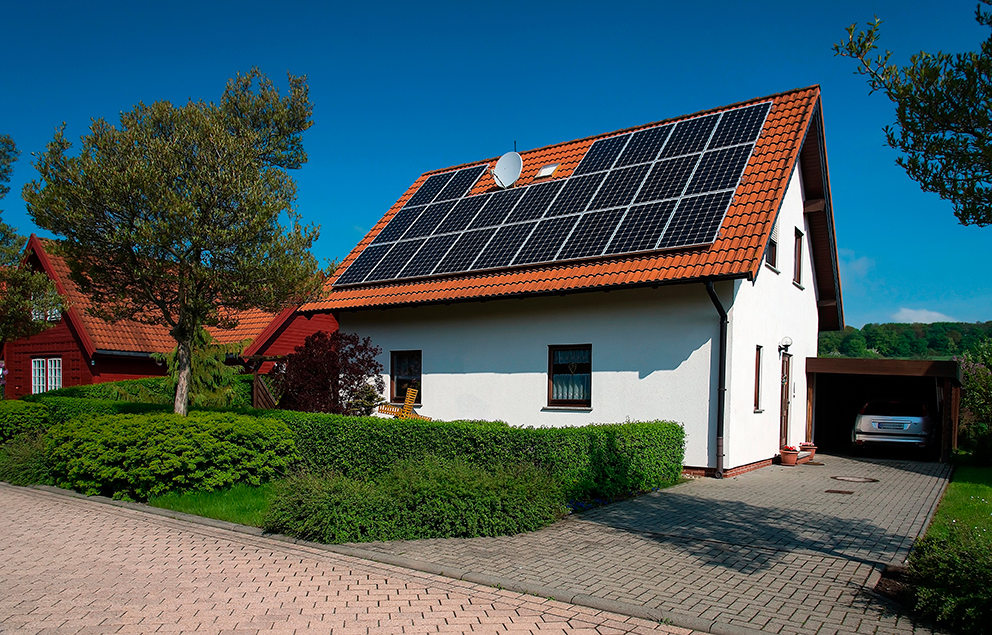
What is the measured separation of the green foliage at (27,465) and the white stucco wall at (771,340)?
12031 millimetres

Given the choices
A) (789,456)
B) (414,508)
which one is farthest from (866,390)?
(414,508)

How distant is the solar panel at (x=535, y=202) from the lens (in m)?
16.7

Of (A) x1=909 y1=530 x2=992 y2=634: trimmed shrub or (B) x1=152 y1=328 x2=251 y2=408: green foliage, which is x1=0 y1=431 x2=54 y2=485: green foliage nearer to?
(B) x1=152 y1=328 x2=251 y2=408: green foliage

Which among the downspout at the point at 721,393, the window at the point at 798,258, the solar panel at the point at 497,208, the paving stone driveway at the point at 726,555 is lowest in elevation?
the paving stone driveway at the point at 726,555

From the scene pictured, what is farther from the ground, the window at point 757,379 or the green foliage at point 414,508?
the window at point 757,379

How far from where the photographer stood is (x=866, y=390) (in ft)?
75.2

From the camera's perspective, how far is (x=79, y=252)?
450 inches

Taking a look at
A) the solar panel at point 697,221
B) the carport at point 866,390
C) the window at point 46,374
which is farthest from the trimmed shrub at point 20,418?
the carport at point 866,390

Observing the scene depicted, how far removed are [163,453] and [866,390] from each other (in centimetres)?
2113

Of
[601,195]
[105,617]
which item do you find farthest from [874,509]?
[105,617]

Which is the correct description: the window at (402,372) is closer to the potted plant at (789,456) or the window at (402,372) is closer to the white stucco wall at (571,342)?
the white stucco wall at (571,342)

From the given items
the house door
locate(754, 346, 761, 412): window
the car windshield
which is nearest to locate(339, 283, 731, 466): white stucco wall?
locate(754, 346, 761, 412): window

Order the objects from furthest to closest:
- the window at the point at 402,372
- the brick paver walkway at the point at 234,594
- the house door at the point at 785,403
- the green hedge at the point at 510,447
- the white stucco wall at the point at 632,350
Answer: the window at the point at 402,372
the house door at the point at 785,403
the white stucco wall at the point at 632,350
the green hedge at the point at 510,447
the brick paver walkway at the point at 234,594

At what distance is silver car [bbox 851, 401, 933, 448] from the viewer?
58.8 feet
